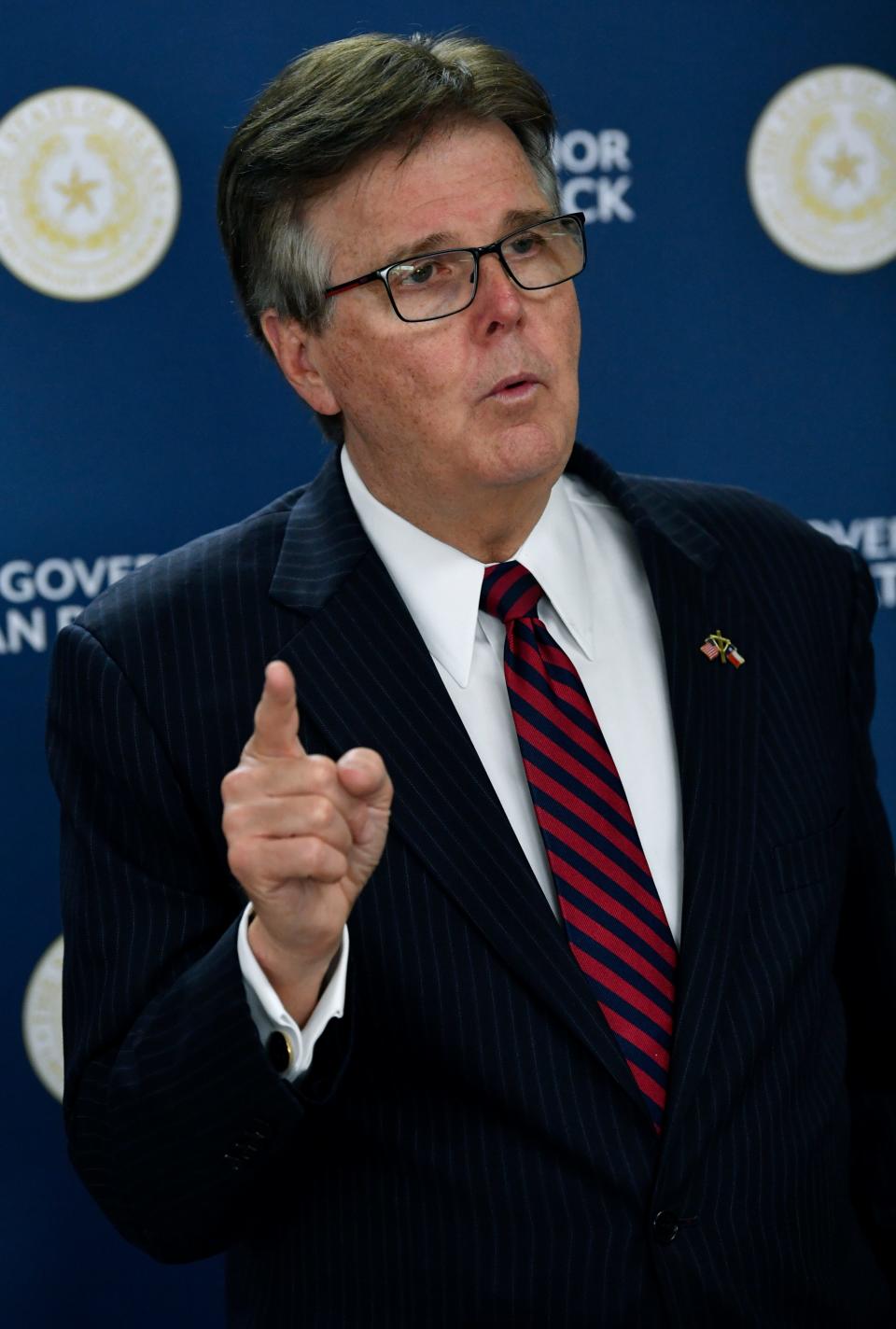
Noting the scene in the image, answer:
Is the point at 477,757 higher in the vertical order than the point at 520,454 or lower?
lower

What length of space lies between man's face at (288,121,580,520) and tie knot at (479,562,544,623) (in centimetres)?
9

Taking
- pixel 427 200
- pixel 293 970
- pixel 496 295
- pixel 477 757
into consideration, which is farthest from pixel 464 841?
pixel 427 200

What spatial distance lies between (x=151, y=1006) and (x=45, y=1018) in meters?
1.02

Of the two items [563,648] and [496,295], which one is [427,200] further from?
[563,648]

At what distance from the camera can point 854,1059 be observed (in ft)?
6.75

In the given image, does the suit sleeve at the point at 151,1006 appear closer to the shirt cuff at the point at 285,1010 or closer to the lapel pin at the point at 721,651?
the shirt cuff at the point at 285,1010

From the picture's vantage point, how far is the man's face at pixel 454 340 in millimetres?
1729

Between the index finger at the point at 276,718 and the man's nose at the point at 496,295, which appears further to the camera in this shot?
the man's nose at the point at 496,295

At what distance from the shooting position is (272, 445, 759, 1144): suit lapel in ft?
5.27

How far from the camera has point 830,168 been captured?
2547mm

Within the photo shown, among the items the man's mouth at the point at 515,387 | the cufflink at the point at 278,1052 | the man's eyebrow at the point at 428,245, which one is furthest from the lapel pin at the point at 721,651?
the cufflink at the point at 278,1052

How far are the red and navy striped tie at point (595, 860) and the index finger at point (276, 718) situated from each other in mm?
478

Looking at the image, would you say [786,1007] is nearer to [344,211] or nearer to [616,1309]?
[616,1309]

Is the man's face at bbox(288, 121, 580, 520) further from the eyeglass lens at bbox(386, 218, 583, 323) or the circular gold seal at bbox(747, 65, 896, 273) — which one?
the circular gold seal at bbox(747, 65, 896, 273)
